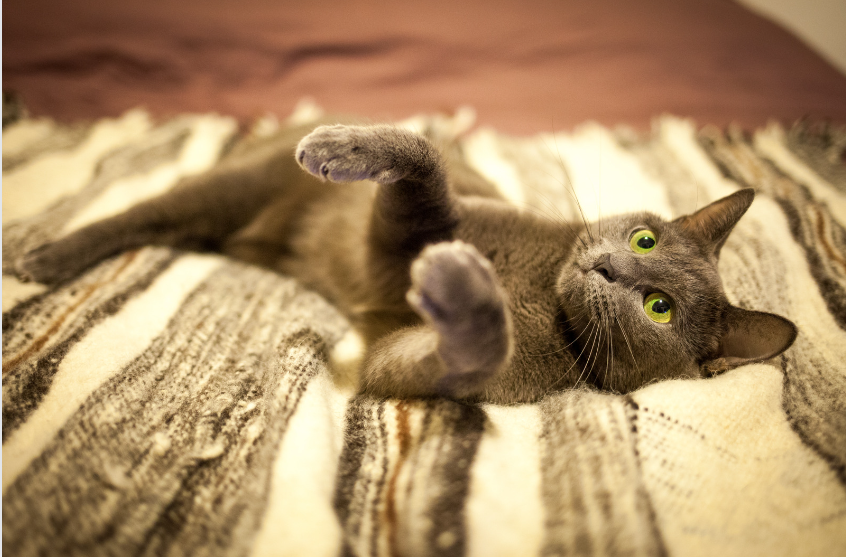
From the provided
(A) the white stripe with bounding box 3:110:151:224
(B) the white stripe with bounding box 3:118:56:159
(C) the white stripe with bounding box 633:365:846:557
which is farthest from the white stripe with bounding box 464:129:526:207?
(B) the white stripe with bounding box 3:118:56:159

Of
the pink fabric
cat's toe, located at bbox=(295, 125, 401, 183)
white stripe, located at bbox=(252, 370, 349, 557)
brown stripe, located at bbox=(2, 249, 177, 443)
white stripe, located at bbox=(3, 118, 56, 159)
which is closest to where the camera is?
white stripe, located at bbox=(252, 370, 349, 557)

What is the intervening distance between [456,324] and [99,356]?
64cm

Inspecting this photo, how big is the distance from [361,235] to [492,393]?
1.89 feet

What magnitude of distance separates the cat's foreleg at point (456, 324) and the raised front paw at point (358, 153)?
0.83 ft

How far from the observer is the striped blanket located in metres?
0.55

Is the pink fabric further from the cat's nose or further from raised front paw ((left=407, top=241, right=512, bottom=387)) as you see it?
raised front paw ((left=407, top=241, right=512, bottom=387))

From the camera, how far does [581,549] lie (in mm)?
518

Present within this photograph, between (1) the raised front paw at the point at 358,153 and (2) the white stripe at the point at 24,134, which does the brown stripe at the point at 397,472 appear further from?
(2) the white stripe at the point at 24,134

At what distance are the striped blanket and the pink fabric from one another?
77 centimetres

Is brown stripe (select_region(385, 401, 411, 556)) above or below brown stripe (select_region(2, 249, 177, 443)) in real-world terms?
above

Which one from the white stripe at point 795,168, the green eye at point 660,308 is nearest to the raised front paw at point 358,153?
the green eye at point 660,308

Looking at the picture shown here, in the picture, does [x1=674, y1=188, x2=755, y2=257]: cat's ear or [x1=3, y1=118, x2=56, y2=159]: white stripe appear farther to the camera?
[x1=3, y1=118, x2=56, y2=159]: white stripe

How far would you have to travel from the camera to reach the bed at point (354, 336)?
1.85 ft

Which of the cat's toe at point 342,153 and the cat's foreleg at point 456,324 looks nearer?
the cat's foreleg at point 456,324
